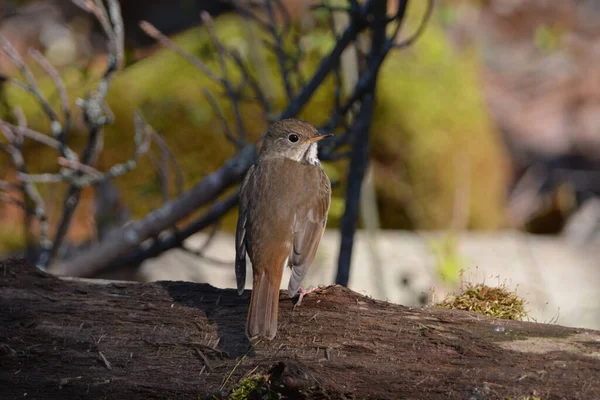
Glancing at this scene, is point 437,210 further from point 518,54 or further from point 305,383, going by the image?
point 518,54

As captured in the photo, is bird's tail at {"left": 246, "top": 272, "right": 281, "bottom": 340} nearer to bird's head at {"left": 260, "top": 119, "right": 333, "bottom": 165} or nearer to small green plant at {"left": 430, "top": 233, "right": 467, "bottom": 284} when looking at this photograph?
bird's head at {"left": 260, "top": 119, "right": 333, "bottom": 165}

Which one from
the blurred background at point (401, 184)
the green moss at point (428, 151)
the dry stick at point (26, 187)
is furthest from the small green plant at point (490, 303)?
the green moss at point (428, 151)

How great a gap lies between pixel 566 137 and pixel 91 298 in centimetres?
1393

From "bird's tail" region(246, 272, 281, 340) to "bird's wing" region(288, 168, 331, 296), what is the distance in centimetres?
33

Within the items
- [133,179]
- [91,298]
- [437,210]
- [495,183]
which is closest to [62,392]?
[91,298]

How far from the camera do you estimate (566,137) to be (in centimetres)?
1634

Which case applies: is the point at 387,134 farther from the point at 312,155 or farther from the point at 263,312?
the point at 263,312

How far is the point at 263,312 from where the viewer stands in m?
3.58

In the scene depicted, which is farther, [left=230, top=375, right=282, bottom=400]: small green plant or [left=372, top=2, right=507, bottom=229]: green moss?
[left=372, top=2, right=507, bottom=229]: green moss

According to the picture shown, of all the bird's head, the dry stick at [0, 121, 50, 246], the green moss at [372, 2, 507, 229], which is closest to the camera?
the bird's head

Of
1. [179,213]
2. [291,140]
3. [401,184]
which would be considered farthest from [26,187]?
[401,184]

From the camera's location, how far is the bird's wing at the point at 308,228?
4230mm

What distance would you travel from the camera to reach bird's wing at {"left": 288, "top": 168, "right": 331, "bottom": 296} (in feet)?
13.9

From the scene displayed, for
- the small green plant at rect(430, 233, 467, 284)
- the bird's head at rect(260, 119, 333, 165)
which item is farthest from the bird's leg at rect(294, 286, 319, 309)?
the small green plant at rect(430, 233, 467, 284)
